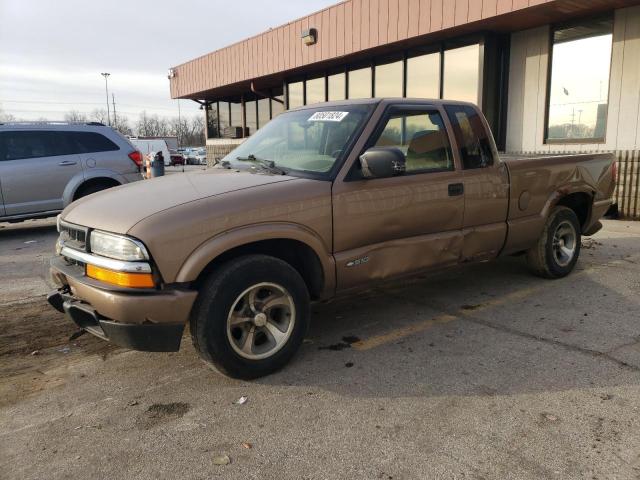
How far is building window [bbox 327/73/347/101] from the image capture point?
48.2 ft

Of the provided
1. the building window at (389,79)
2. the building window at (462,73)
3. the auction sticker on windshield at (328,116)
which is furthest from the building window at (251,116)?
the auction sticker on windshield at (328,116)

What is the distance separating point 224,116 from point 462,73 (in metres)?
13.7

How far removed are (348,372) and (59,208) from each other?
24.8 ft

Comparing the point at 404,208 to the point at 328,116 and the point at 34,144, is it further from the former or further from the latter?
the point at 34,144

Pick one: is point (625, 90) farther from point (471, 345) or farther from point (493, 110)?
point (471, 345)

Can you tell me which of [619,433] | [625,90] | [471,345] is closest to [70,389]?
[471,345]

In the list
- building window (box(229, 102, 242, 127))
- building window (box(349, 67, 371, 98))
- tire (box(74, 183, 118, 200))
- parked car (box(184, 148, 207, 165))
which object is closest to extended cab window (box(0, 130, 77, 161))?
tire (box(74, 183, 118, 200))

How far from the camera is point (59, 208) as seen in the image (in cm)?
923

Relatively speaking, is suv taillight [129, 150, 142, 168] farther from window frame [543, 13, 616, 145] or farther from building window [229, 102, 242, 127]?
building window [229, 102, 242, 127]

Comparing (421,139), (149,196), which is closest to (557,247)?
(421,139)

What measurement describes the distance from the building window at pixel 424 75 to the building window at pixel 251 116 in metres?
9.14

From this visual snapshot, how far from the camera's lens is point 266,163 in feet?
13.5

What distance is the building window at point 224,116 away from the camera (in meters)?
22.6

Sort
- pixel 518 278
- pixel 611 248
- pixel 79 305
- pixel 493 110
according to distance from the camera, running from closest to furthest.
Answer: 1. pixel 79 305
2. pixel 518 278
3. pixel 611 248
4. pixel 493 110
